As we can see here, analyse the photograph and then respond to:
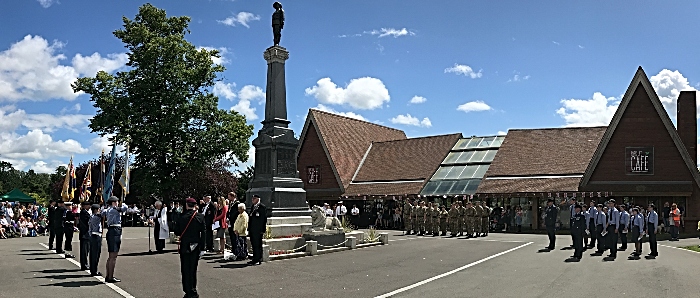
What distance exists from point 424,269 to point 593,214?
8.16 metres

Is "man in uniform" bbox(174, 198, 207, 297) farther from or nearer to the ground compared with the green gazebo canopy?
nearer to the ground

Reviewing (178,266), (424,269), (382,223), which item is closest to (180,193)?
(382,223)

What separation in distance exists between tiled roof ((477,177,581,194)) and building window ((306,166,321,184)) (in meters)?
11.7

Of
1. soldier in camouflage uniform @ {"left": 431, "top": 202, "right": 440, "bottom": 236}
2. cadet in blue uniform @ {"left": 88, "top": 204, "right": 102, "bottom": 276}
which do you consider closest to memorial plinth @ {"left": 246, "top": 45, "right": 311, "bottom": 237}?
cadet in blue uniform @ {"left": 88, "top": 204, "right": 102, "bottom": 276}

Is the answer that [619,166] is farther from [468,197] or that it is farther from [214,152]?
[214,152]

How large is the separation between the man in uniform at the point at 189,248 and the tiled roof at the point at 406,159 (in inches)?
1109

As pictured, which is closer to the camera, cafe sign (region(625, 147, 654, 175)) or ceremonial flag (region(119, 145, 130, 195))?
cafe sign (region(625, 147, 654, 175))

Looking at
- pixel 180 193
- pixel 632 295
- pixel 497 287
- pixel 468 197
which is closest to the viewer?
pixel 632 295

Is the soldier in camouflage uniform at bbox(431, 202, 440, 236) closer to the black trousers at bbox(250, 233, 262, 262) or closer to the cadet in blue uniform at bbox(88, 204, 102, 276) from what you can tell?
the black trousers at bbox(250, 233, 262, 262)

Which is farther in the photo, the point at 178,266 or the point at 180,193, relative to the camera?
the point at 180,193

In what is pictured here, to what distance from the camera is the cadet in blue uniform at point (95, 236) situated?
12391 millimetres

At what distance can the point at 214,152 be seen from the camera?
37344 millimetres

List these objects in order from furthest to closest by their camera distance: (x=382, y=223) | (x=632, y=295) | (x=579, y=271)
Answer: (x=382, y=223) < (x=579, y=271) < (x=632, y=295)

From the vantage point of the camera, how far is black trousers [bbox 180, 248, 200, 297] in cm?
953
